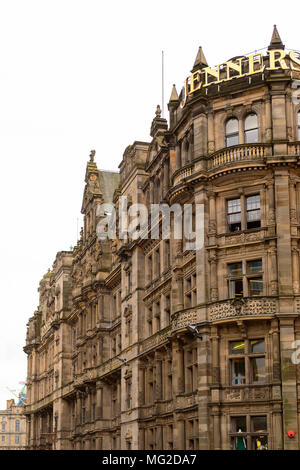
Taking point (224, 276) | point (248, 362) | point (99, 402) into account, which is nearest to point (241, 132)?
point (224, 276)

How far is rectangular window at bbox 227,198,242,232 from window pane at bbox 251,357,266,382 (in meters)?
8.35

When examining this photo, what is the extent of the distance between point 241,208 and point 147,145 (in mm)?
20856

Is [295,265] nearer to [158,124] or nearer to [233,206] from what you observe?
[233,206]

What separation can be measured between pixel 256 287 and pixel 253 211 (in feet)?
15.9

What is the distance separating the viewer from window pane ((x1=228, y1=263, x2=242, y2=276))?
52.0m

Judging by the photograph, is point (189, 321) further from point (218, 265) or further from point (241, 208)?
point (241, 208)

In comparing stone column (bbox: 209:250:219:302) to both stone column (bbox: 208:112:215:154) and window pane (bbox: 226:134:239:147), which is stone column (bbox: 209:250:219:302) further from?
window pane (bbox: 226:134:239:147)

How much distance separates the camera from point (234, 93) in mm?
53625

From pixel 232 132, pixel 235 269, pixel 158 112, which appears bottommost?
pixel 235 269

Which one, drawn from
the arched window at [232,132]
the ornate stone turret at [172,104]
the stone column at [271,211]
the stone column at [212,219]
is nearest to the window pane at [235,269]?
the stone column at [212,219]

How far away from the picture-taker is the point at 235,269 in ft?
171

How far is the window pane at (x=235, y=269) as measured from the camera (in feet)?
171
